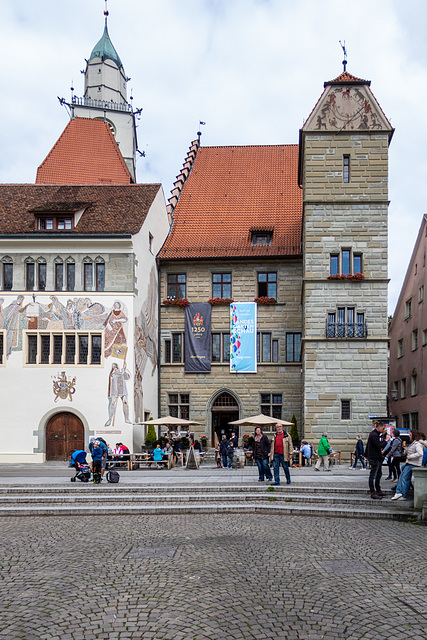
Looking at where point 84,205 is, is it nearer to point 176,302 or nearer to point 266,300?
point 176,302

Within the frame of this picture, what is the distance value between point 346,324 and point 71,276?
1335cm

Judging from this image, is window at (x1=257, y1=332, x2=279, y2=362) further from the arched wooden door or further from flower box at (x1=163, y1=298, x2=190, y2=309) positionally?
Answer: the arched wooden door

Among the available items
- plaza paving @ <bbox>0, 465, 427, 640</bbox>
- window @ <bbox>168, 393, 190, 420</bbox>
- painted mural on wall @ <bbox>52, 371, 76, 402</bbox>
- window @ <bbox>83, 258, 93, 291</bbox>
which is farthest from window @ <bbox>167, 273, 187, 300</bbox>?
plaza paving @ <bbox>0, 465, 427, 640</bbox>

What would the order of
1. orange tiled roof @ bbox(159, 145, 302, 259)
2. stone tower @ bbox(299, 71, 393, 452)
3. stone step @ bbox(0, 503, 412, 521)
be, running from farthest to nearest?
orange tiled roof @ bbox(159, 145, 302, 259)
stone tower @ bbox(299, 71, 393, 452)
stone step @ bbox(0, 503, 412, 521)

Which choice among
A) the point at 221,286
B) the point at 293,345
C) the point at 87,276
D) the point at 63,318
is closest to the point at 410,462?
the point at 63,318

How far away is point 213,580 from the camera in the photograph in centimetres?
830

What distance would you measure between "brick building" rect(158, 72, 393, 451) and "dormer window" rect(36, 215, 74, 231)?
628 centimetres

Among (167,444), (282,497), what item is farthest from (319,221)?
(282,497)

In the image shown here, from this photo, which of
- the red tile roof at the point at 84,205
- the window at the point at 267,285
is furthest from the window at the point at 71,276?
the window at the point at 267,285

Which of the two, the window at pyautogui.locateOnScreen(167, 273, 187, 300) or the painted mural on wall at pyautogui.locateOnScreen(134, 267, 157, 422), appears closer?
the painted mural on wall at pyautogui.locateOnScreen(134, 267, 157, 422)

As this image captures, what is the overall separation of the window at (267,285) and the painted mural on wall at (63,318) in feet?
29.9

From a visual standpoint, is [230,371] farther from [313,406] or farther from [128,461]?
[128,461]

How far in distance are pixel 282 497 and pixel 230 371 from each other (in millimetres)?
20338

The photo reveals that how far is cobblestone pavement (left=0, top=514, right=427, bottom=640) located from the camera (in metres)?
6.50
